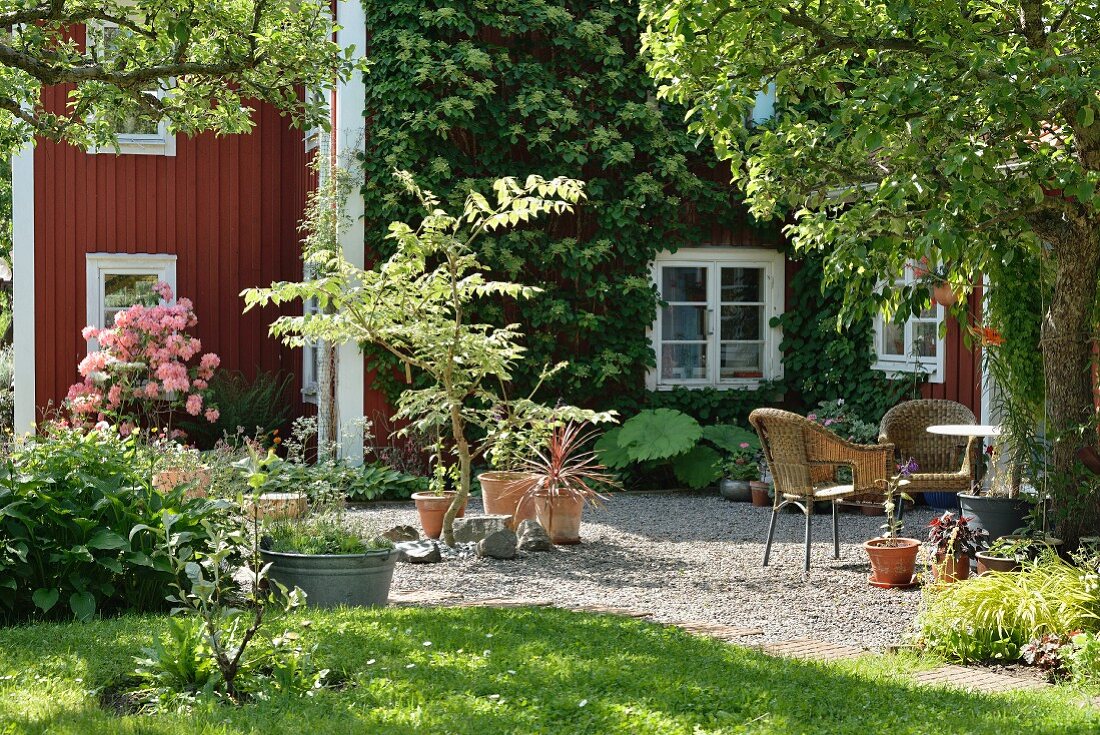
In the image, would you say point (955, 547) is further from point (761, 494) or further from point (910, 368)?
point (910, 368)

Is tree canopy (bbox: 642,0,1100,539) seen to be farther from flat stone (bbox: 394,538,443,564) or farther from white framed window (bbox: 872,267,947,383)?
white framed window (bbox: 872,267,947,383)

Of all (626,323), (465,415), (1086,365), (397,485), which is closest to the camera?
(1086,365)

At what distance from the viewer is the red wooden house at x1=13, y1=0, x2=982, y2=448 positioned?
12.1m

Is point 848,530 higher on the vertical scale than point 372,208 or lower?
lower

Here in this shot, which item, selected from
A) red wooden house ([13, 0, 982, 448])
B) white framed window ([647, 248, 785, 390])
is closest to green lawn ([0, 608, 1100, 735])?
white framed window ([647, 248, 785, 390])

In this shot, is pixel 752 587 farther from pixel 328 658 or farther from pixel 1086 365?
pixel 328 658

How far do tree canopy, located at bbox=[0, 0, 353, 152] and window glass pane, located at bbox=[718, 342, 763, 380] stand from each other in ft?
20.0

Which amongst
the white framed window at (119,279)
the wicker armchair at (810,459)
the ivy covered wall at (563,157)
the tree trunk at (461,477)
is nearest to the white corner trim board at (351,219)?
the ivy covered wall at (563,157)

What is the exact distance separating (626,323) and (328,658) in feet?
25.0

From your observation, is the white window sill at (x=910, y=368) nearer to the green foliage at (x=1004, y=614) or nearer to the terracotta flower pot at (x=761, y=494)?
the terracotta flower pot at (x=761, y=494)

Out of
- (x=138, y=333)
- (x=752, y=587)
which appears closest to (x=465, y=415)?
(x=752, y=587)

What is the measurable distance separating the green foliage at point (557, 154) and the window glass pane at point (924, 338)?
2049 millimetres

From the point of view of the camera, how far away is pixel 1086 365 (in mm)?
6172

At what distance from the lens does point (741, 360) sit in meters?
12.4
